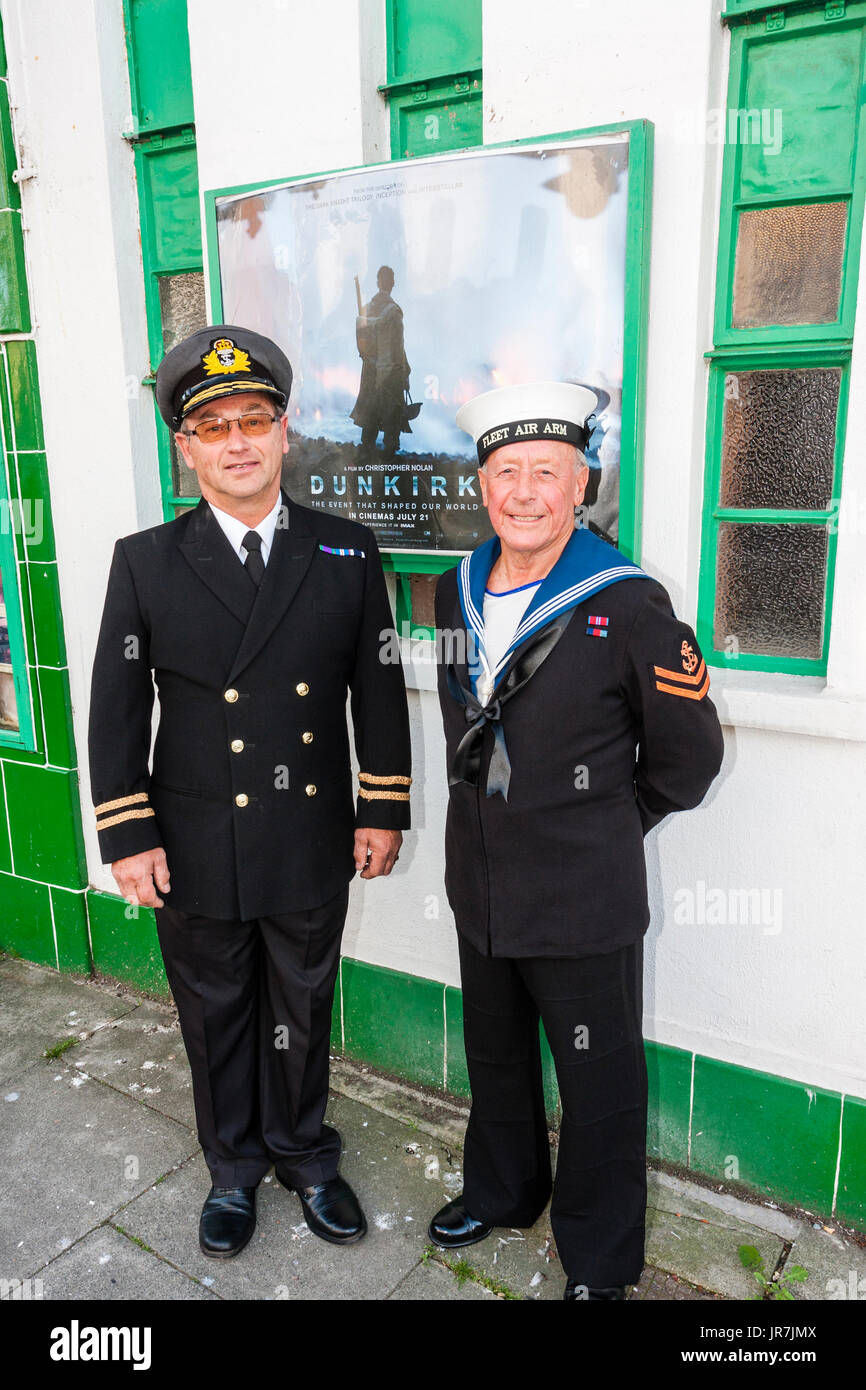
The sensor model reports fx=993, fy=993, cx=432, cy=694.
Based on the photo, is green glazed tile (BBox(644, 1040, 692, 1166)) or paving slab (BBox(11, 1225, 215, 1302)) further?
green glazed tile (BBox(644, 1040, 692, 1166))

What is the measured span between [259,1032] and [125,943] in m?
1.46

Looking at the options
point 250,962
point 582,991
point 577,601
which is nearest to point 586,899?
point 582,991

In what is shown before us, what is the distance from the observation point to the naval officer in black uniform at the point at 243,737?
8.21 ft

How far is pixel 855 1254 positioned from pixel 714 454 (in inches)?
86.3

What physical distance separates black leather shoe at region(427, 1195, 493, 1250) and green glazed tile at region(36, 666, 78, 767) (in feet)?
7.59

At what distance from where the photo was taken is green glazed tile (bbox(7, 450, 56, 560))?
3.88 m

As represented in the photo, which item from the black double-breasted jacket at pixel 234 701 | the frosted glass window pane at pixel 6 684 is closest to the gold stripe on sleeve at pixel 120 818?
the black double-breasted jacket at pixel 234 701

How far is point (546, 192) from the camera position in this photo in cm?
263

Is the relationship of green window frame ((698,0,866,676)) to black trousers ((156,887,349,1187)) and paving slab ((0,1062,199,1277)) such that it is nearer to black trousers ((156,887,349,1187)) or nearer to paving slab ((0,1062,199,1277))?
black trousers ((156,887,349,1187))

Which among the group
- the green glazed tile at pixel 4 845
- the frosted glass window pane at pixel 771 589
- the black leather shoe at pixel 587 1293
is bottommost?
the black leather shoe at pixel 587 1293

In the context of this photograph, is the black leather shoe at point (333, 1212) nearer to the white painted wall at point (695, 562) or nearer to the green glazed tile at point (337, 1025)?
the green glazed tile at point (337, 1025)

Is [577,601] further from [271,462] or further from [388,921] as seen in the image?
[388,921]

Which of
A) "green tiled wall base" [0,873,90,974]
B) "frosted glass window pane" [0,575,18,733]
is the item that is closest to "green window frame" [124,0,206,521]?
"frosted glass window pane" [0,575,18,733]

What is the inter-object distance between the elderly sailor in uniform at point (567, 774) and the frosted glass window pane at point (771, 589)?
24.2 inches
